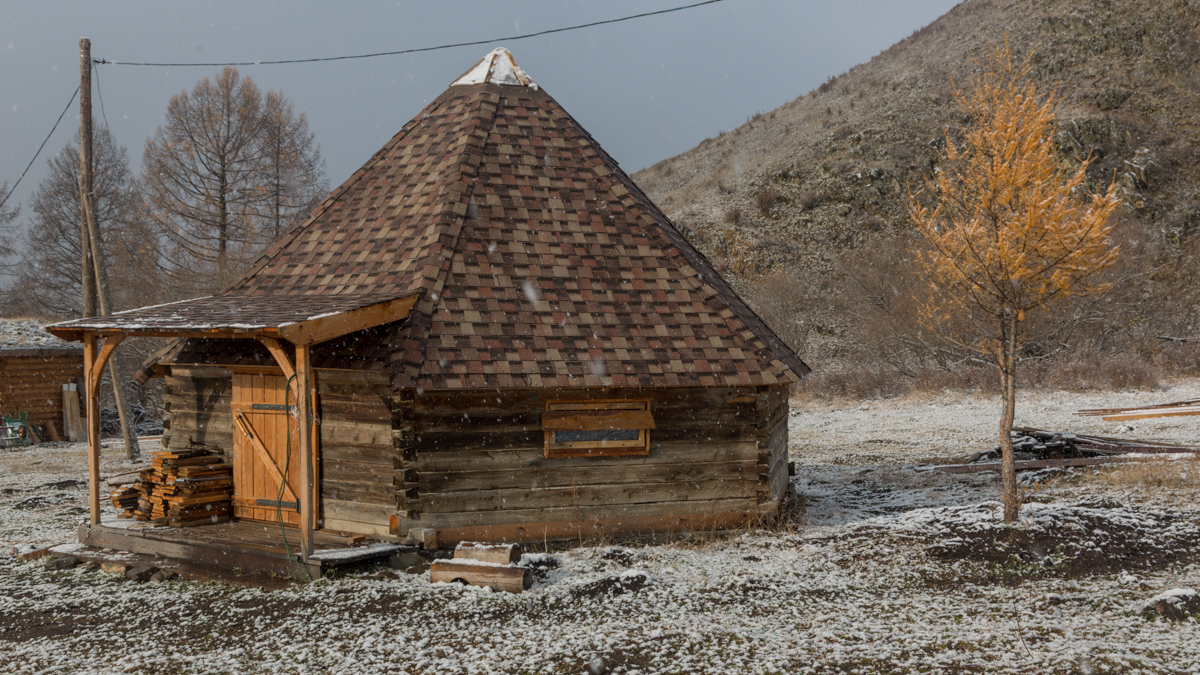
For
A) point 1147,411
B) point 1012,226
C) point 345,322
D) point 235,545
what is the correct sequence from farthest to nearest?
point 1147,411 < point 1012,226 < point 235,545 < point 345,322

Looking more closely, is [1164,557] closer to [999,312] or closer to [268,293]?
[999,312]

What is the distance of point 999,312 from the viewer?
9.15 metres

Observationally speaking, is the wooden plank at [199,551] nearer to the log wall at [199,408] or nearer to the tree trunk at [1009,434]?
the log wall at [199,408]

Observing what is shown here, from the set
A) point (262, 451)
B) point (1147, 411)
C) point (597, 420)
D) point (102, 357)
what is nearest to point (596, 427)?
point (597, 420)

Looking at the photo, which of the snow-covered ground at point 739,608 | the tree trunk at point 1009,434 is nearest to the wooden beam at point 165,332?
the snow-covered ground at point 739,608

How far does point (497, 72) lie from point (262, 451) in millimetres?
6525

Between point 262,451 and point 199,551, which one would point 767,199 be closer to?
point 262,451

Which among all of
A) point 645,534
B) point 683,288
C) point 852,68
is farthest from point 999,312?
point 852,68

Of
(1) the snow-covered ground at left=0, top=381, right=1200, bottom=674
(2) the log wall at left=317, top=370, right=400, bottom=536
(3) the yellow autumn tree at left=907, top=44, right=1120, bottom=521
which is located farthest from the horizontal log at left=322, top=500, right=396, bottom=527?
(3) the yellow autumn tree at left=907, top=44, right=1120, bottom=521

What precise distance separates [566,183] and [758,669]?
704 centimetres

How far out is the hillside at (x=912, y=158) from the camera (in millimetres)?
Answer: 35750

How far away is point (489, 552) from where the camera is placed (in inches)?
313

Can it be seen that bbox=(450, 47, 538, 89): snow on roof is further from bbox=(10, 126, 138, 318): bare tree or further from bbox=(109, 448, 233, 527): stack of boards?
bbox=(10, 126, 138, 318): bare tree

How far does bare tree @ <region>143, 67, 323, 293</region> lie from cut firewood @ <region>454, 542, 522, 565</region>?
21.0m
